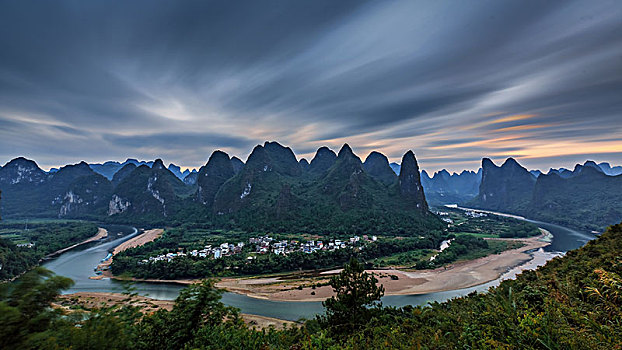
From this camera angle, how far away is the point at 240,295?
22.7 m

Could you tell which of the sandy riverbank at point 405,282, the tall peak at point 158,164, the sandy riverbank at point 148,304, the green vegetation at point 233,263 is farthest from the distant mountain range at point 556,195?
the tall peak at point 158,164

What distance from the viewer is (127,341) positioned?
3.74m

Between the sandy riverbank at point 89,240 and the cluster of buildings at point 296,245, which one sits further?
the sandy riverbank at point 89,240

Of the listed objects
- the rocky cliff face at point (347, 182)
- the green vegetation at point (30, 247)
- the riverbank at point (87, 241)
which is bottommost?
the riverbank at point (87, 241)

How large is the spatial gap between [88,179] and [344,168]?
9137 cm

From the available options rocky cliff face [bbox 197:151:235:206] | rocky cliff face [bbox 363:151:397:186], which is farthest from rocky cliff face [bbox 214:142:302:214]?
rocky cliff face [bbox 363:151:397:186]

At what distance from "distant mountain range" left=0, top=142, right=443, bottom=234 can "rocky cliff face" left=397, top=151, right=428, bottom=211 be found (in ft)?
0.74

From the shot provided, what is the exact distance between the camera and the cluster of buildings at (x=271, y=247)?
1309 inches

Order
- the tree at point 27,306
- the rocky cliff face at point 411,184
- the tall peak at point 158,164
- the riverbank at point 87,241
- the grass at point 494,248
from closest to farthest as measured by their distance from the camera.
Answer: the tree at point 27,306 < the grass at point 494,248 < the riverbank at point 87,241 < the rocky cliff face at point 411,184 < the tall peak at point 158,164

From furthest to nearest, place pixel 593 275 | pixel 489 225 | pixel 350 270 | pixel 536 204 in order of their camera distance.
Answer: pixel 536 204, pixel 489 225, pixel 350 270, pixel 593 275

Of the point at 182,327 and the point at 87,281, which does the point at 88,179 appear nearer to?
the point at 87,281

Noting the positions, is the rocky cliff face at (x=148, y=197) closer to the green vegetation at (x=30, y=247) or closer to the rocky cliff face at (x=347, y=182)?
the green vegetation at (x=30, y=247)

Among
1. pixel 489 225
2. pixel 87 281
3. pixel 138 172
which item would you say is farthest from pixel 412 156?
pixel 138 172

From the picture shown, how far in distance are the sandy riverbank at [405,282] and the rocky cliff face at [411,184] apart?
88.6 ft
